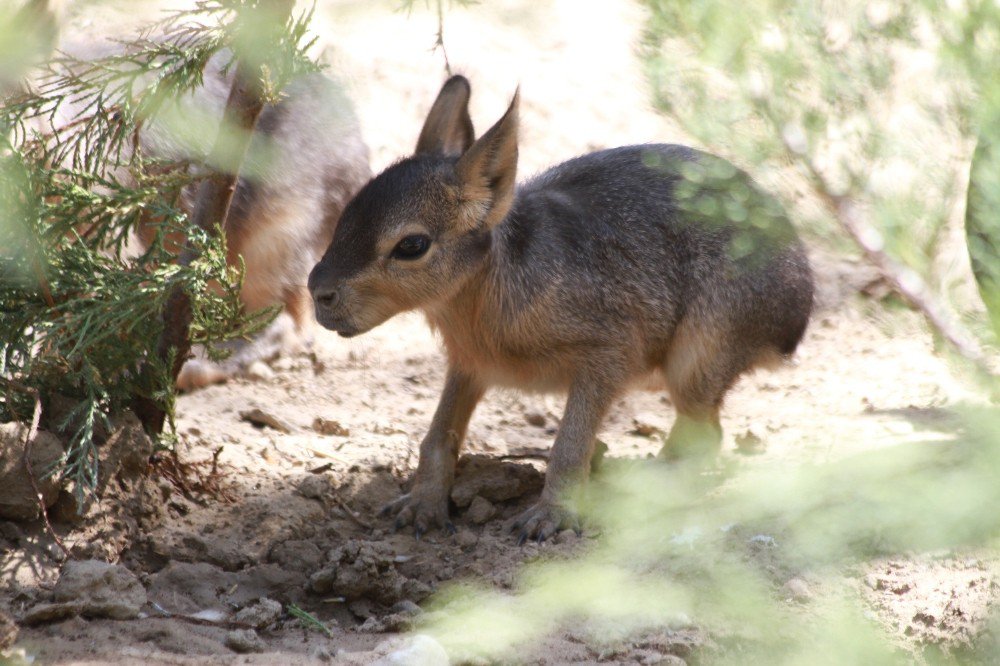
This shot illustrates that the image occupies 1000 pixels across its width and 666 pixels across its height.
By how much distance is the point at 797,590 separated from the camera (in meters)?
3.59

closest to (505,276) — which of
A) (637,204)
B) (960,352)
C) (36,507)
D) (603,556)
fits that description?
(637,204)

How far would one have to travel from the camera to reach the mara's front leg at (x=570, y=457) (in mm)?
4273

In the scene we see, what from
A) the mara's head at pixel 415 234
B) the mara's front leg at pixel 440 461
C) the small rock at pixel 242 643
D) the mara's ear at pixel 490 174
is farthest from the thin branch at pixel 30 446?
the mara's ear at pixel 490 174

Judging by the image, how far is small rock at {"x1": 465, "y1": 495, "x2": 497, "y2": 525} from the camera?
453 cm

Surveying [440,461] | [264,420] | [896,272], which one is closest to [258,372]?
[264,420]

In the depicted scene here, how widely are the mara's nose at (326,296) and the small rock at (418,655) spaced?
1.38 meters

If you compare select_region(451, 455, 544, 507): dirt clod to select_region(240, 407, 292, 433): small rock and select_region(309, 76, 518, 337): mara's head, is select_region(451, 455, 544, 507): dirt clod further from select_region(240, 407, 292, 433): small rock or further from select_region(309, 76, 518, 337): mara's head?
select_region(240, 407, 292, 433): small rock

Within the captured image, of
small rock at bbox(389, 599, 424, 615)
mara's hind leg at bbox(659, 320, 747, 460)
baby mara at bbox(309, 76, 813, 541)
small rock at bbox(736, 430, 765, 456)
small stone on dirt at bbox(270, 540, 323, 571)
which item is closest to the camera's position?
small rock at bbox(389, 599, 424, 615)

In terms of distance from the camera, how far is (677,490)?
4422 mm

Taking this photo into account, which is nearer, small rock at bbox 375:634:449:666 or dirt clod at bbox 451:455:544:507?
small rock at bbox 375:634:449:666

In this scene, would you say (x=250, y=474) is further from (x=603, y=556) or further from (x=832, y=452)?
(x=832, y=452)

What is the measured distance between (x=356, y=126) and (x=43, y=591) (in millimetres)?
4027

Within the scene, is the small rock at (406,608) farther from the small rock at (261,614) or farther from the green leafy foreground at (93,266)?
the green leafy foreground at (93,266)

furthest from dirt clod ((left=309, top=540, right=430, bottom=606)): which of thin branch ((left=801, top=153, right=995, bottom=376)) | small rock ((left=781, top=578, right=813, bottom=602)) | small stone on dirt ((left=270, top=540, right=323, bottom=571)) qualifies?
thin branch ((left=801, top=153, right=995, bottom=376))
